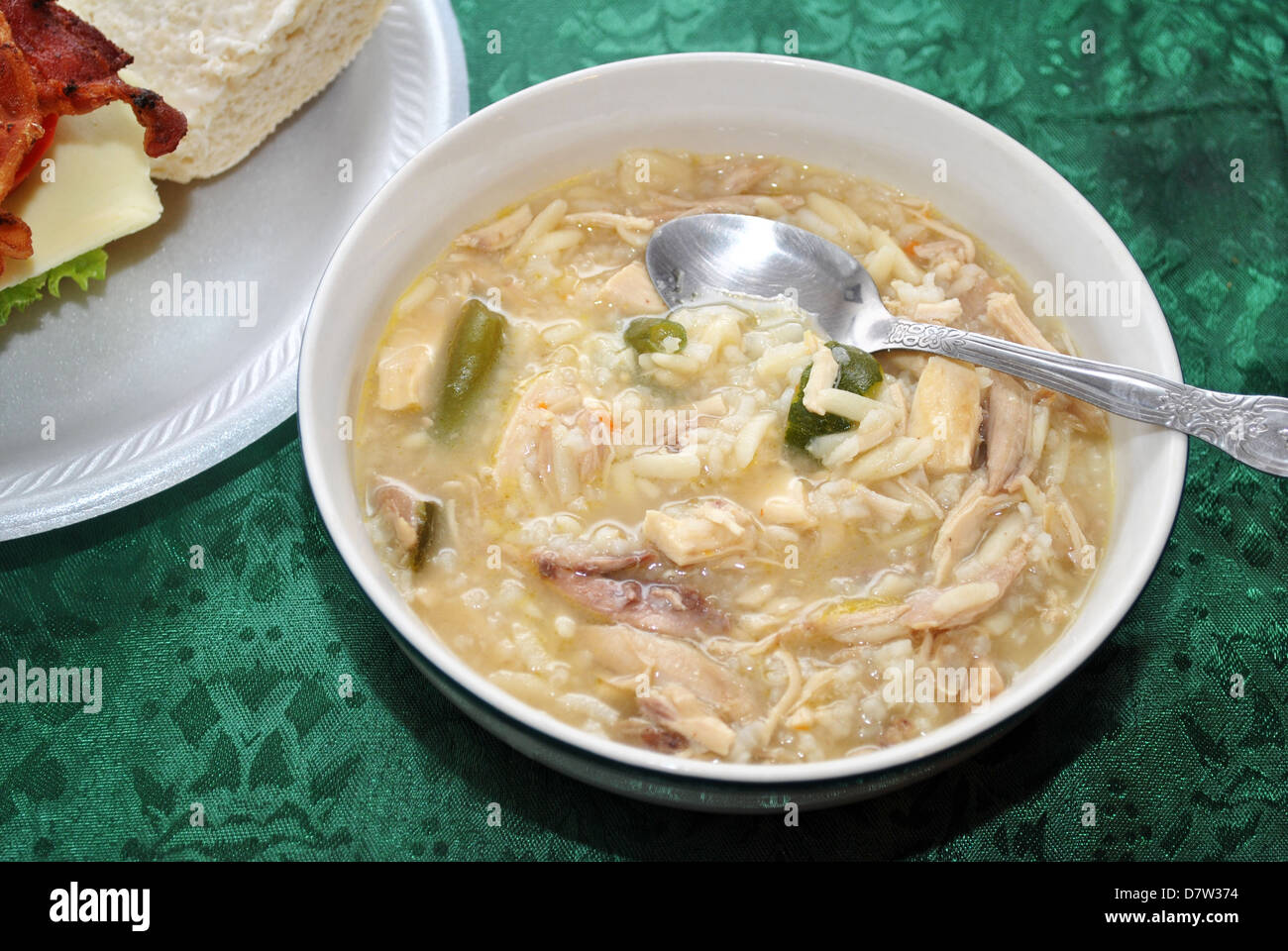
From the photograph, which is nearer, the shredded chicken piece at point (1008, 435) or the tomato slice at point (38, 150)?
the shredded chicken piece at point (1008, 435)

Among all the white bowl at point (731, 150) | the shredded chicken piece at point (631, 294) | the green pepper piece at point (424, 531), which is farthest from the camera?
the shredded chicken piece at point (631, 294)

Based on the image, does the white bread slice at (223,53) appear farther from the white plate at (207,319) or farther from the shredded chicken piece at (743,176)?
the shredded chicken piece at (743,176)

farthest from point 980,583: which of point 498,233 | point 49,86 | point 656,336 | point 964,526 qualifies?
point 49,86

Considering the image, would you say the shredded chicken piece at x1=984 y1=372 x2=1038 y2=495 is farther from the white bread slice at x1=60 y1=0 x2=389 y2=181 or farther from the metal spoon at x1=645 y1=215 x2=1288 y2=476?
the white bread slice at x1=60 y1=0 x2=389 y2=181

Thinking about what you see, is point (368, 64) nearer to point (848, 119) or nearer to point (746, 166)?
point (746, 166)

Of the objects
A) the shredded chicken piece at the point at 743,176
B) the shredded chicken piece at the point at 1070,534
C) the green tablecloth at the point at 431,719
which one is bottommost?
the green tablecloth at the point at 431,719

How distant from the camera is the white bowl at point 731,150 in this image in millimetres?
2143

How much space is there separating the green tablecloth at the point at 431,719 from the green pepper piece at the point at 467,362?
0.48 metres

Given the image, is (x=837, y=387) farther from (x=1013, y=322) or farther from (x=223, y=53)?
(x=223, y=53)

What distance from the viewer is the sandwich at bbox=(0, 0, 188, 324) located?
10.0 feet

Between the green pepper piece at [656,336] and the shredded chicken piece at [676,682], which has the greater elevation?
the green pepper piece at [656,336]

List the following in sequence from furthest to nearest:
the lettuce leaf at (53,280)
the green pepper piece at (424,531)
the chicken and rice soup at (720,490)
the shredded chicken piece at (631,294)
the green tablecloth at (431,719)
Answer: the lettuce leaf at (53,280)
the shredded chicken piece at (631,294)
the green tablecloth at (431,719)
the green pepper piece at (424,531)
the chicken and rice soup at (720,490)

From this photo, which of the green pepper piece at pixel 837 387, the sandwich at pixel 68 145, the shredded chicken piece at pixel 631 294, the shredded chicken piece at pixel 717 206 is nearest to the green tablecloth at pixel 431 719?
the sandwich at pixel 68 145

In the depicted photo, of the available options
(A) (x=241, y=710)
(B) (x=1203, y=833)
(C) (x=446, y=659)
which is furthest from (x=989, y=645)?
(A) (x=241, y=710)
